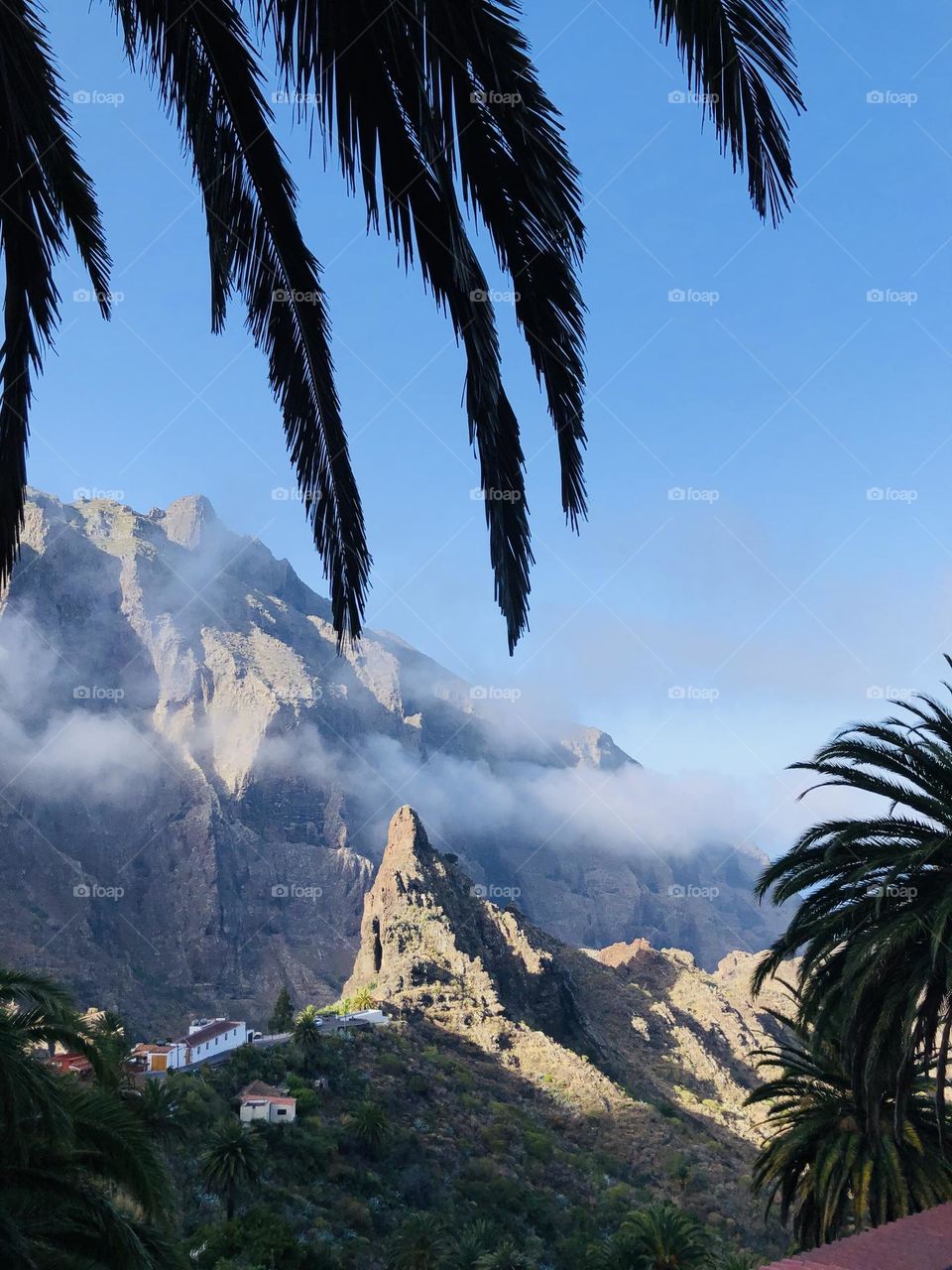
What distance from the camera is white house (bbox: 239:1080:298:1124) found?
4631cm

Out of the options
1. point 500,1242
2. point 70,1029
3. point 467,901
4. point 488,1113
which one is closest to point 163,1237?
point 70,1029

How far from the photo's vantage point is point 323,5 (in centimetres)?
395

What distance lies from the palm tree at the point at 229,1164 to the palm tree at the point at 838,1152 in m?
24.3

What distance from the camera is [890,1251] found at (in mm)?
8672

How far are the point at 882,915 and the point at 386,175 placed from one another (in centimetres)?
1177

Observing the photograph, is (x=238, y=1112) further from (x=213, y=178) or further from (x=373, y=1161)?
(x=213, y=178)

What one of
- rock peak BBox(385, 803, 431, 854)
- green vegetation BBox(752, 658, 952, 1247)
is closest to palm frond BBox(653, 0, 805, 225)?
green vegetation BBox(752, 658, 952, 1247)

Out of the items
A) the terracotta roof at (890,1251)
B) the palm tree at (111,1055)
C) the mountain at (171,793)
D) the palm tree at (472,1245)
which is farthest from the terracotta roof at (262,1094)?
the mountain at (171,793)

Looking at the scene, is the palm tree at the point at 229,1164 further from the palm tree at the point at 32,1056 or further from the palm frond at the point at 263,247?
the palm frond at the point at 263,247

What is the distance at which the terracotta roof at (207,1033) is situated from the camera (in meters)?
65.4

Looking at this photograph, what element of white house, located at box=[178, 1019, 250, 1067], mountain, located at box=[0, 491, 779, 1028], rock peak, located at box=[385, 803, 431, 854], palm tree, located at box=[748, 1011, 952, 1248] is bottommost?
palm tree, located at box=[748, 1011, 952, 1248]

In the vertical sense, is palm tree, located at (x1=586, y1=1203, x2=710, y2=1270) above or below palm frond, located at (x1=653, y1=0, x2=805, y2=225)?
below

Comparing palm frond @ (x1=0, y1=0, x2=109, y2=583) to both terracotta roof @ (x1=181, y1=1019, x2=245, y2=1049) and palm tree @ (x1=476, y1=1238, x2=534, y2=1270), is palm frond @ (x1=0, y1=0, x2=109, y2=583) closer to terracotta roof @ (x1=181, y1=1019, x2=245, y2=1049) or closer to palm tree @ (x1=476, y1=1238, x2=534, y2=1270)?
palm tree @ (x1=476, y1=1238, x2=534, y2=1270)

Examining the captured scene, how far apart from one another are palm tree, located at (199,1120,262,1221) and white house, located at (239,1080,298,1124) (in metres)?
7.71
